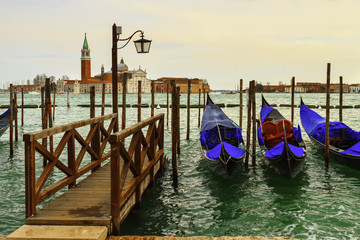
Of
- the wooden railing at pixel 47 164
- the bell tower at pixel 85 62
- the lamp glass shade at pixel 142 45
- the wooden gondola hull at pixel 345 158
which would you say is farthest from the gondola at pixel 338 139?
the bell tower at pixel 85 62

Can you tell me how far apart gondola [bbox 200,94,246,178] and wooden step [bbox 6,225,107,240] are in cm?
399

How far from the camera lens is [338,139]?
9.14m

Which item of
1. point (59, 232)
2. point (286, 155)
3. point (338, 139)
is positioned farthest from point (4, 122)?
point (338, 139)

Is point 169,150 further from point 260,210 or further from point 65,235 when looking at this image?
point 65,235

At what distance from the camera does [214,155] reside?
7.14 metres

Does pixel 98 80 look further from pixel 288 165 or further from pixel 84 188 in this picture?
pixel 84 188

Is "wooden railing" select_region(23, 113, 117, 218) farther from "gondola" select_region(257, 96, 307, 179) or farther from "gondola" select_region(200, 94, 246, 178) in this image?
"gondola" select_region(257, 96, 307, 179)

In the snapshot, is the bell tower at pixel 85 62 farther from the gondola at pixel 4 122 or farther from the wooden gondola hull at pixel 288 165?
the wooden gondola hull at pixel 288 165

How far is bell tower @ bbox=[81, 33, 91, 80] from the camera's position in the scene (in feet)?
357

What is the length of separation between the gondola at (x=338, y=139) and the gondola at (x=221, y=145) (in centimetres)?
230

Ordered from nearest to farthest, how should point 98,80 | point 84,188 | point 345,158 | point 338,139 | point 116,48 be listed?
point 84,188, point 116,48, point 345,158, point 338,139, point 98,80

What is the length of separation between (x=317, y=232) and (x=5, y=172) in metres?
6.47

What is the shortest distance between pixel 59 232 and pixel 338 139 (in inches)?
310

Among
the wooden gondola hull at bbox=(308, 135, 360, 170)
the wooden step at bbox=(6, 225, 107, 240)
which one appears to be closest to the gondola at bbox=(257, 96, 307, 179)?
the wooden gondola hull at bbox=(308, 135, 360, 170)
